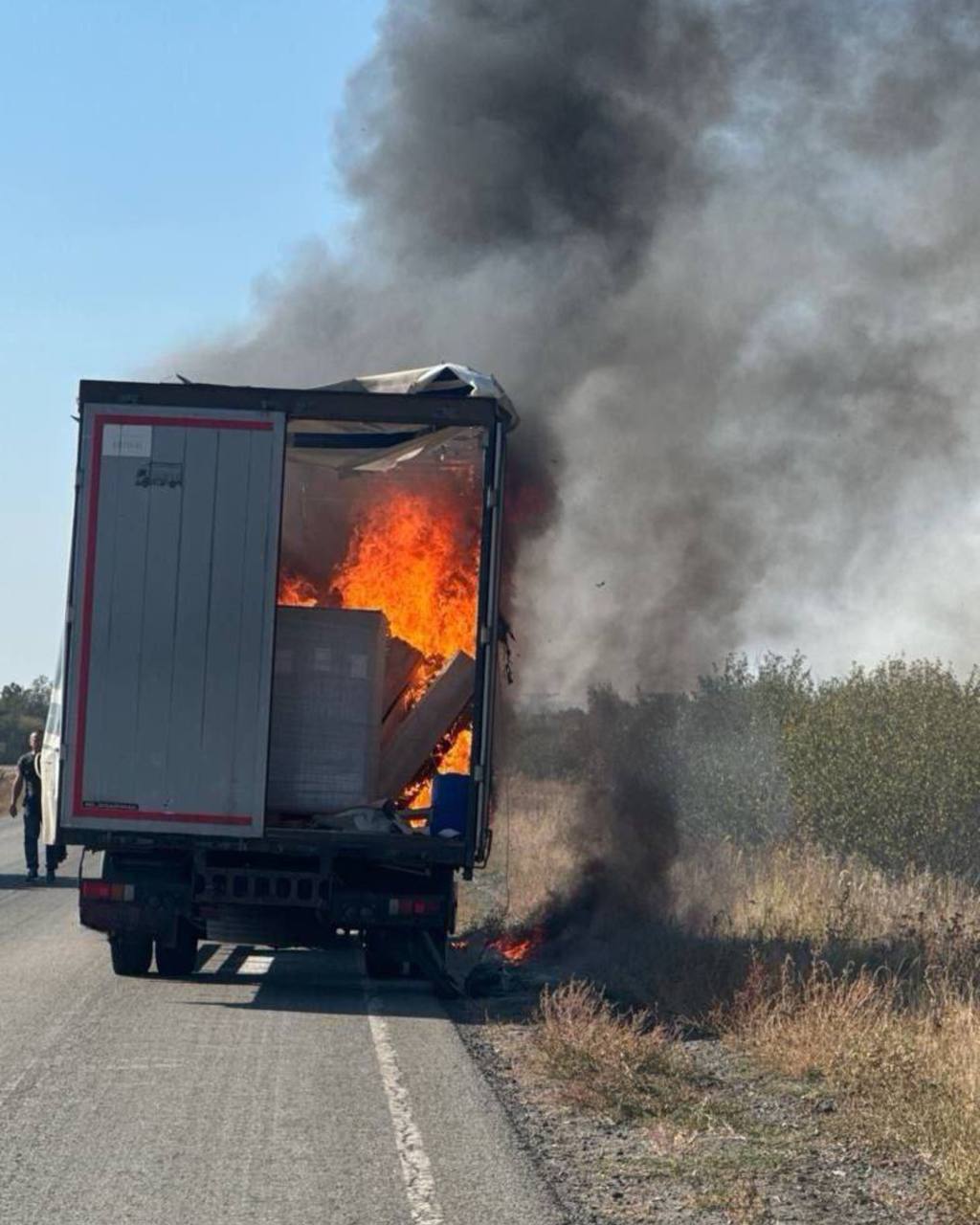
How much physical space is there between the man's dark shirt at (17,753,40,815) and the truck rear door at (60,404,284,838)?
988 cm

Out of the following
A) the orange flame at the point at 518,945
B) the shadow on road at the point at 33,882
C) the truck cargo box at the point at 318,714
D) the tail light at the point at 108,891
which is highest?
the truck cargo box at the point at 318,714

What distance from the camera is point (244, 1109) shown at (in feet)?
27.8

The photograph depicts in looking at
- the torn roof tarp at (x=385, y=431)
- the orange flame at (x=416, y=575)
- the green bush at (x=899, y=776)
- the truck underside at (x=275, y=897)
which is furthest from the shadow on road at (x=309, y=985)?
the green bush at (x=899, y=776)

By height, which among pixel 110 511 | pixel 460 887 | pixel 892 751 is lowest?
pixel 460 887

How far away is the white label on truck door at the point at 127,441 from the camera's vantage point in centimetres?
1279

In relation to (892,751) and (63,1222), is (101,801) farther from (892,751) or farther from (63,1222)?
(892,751)

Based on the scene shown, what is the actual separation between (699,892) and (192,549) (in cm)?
744

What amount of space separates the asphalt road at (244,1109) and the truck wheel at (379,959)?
0.43 feet

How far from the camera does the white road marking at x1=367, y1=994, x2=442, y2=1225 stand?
22.0ft

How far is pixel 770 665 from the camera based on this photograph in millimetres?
25656

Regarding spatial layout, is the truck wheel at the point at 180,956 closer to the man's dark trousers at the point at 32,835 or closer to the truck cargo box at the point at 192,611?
the truck cargo box at the point at 192,611

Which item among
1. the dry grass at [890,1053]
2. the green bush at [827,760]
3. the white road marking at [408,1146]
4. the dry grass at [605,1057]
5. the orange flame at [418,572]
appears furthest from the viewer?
the green bush at [827,760]

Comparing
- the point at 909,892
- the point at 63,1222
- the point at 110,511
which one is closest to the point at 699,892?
the point at 909,892

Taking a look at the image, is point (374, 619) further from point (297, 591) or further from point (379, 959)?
point (379, 959)
